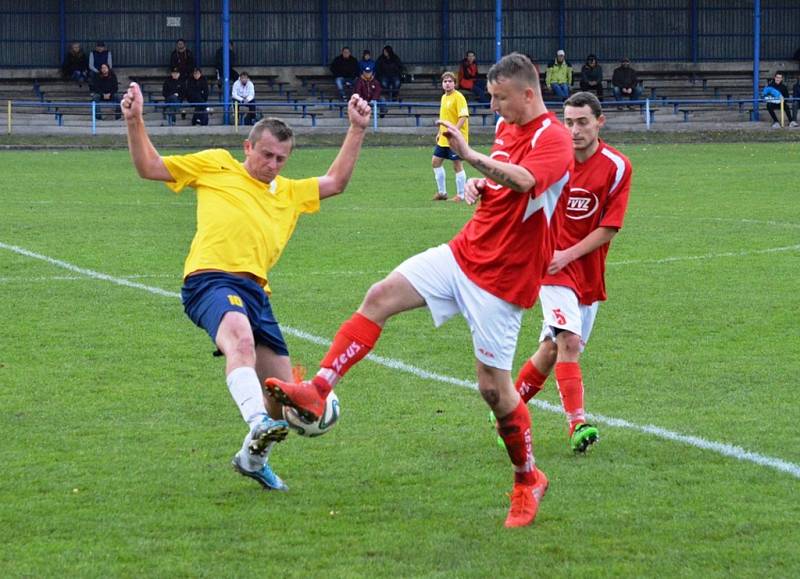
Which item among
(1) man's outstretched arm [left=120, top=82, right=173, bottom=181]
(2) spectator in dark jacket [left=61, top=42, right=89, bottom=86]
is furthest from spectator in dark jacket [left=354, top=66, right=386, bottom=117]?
(1) man's outstretched arm [left=120, top=82, right=173, bottom=181]

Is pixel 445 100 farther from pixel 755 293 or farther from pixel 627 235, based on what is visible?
pixel 755 293

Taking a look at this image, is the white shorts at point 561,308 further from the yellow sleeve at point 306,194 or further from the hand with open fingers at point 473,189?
the hand with open fingers at point 473,189

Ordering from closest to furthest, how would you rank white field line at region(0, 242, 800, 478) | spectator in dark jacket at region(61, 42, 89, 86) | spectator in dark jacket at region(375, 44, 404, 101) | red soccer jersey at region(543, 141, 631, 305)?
white field line at region(0, 242, 800, 478) < red soccer jersey at region(543, 141, 631, 305) < spectator in dark jacket at region(61, 42, 89, 86) < spectator in dark jacket at region(375, 44, 404, 101)

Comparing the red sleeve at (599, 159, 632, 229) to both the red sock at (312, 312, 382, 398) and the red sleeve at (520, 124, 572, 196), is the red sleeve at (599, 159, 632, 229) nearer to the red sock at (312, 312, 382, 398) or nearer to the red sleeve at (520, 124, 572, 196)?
the red sleeve at (520, 124, 572, 196)

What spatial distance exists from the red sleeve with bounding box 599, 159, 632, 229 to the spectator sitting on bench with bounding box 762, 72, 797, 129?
3509cm

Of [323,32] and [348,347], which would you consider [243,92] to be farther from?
[348,347]

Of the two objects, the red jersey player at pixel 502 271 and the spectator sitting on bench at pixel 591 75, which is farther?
the spectator sitting on bench at pixel 591 75

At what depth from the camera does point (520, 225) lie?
5.98m

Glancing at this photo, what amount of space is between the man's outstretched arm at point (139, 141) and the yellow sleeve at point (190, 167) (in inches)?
2.2

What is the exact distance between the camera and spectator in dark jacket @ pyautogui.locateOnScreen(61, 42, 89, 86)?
140 ft

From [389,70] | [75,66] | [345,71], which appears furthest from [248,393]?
[75,66]

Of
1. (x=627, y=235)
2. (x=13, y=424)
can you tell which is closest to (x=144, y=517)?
(x=13, y=424)

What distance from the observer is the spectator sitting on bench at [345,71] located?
43688 mm

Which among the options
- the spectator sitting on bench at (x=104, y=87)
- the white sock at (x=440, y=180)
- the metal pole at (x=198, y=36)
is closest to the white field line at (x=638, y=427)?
the white sock at (x=440, y=180)
